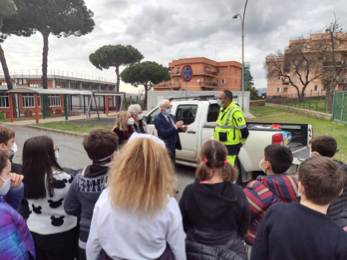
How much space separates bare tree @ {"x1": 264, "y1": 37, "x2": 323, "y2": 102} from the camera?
31.6m

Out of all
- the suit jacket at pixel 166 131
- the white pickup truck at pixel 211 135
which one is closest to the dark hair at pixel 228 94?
the white pickup truck at pixel 211 135

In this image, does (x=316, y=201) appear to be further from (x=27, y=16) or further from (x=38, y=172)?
(x=27, y=16)

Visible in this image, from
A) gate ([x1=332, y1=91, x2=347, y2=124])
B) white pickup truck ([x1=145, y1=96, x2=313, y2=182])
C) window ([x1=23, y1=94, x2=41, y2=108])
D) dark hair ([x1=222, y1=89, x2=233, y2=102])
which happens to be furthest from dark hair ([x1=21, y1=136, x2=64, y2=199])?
window ([x1=23, y1=94, x2=41, y2=108])

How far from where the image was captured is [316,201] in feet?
4.87

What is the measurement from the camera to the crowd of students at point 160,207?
1.44 m

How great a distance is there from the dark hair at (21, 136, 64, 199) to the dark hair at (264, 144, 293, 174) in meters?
1.90

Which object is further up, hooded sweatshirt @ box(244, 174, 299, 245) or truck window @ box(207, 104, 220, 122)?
truck window @ box(207, 104, 220, 122)

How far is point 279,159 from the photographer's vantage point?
2152mm

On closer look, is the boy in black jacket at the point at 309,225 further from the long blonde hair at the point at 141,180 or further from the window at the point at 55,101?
the window at the point at 55,101

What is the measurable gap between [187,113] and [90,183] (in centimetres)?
427

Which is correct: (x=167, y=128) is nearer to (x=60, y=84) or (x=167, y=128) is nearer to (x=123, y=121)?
(x=123, y=121)

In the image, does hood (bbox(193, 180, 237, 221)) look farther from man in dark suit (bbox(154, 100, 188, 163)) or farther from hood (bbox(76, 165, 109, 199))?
man in dark suit (bbox(154, 100, 188, 163))

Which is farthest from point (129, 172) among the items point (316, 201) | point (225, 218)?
point (316, 201)

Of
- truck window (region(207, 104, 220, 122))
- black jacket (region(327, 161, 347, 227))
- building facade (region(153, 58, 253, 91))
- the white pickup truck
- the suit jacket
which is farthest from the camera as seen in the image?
building facade (region(153, 58, 253, 91))
